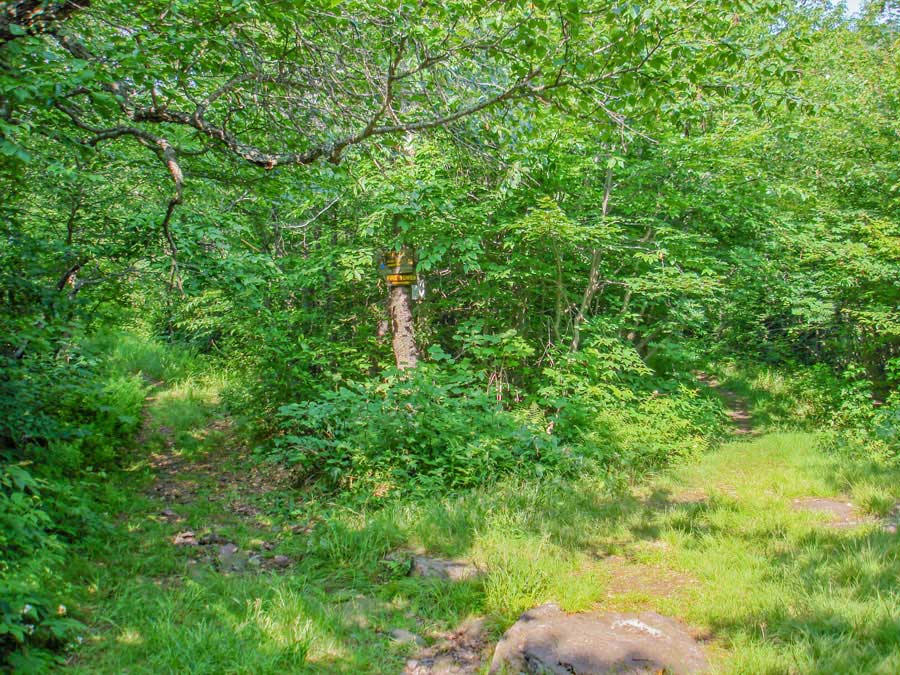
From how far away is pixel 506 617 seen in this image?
11.2 ft

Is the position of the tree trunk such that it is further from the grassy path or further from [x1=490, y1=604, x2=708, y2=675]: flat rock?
[x1=490, y1=604, x2=708, y2=675]: flat rock

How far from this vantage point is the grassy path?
301 cm

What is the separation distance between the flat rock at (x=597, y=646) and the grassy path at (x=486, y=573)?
18cm

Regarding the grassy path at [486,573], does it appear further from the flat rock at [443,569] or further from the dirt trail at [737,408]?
the dirt trail at [737,408]

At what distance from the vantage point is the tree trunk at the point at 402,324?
786cm

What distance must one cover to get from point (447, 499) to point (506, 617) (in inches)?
69.8

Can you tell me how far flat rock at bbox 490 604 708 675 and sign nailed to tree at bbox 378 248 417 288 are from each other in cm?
511

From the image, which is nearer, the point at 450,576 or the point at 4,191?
the point at 450,576

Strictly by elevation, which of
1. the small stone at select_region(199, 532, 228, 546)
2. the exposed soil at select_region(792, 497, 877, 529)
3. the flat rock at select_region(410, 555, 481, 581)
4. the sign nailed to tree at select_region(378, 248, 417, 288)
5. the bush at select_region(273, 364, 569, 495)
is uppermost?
the sign nailed to tree at select_region(378, 248, 417, 288)

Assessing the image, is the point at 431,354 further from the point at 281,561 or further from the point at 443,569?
the point at 443,569

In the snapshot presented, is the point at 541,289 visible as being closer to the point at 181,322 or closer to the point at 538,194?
the point at 538,194

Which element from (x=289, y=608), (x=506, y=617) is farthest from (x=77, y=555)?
(x=506, y=617)

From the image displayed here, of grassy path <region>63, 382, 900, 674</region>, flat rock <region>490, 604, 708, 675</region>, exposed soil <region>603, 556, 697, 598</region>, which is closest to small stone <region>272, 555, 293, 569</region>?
grassy path <region>63, 382, 900, 674</region>

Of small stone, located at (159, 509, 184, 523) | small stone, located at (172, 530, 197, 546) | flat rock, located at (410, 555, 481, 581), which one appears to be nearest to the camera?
flat rock, located at (410, 555, 481, 581)
